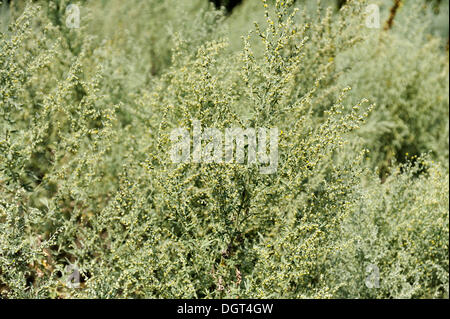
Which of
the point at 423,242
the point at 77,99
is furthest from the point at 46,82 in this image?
the point at 423,242

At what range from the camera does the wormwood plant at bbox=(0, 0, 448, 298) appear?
271 centimetres

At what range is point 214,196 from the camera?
114 inches

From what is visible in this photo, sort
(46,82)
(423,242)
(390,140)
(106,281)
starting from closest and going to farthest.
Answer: (106,281) < (423,242) < (46,82) < (390,140)

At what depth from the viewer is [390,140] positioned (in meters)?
6.41

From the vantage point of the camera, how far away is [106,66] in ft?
14.6

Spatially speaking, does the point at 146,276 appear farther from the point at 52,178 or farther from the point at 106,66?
the point at 106,66

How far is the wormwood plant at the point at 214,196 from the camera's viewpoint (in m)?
2.71

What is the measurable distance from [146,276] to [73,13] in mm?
3230

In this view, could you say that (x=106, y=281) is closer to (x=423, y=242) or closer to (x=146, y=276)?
(x=146, y=276)
